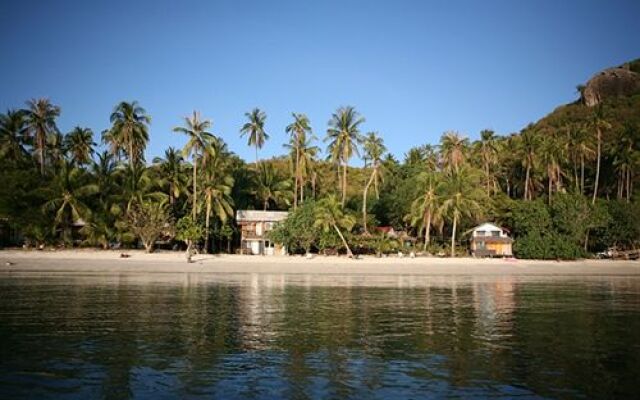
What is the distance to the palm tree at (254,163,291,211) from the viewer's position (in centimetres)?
7012

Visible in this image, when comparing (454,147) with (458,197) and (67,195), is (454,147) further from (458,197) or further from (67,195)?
(67,195)

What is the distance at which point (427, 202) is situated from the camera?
61.0m

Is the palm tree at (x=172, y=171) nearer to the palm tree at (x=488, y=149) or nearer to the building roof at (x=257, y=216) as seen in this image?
the building roof at (x=257, y=216)

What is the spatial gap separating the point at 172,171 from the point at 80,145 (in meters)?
13.0

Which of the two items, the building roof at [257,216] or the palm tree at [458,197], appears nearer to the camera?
the palm tree at [458,197]

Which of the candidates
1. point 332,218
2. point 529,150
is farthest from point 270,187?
point 529,150

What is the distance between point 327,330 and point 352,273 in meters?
26.4

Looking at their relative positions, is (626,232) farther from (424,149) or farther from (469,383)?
(469,383)

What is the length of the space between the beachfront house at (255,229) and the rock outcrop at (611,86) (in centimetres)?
8699

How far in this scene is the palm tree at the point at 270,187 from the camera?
230 feet

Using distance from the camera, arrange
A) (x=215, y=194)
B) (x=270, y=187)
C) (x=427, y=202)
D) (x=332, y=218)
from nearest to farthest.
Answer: (x=332, y=218)
(x=215, y=194)
(x=427, y=202)
(x=270, y=187)

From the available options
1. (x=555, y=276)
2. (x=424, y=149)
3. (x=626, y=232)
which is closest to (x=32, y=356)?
(x=555, y=276)

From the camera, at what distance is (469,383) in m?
12.6

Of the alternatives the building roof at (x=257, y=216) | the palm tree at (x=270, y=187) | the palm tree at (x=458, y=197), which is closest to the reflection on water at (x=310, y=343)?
the palm tree at (x=458, y=197)
